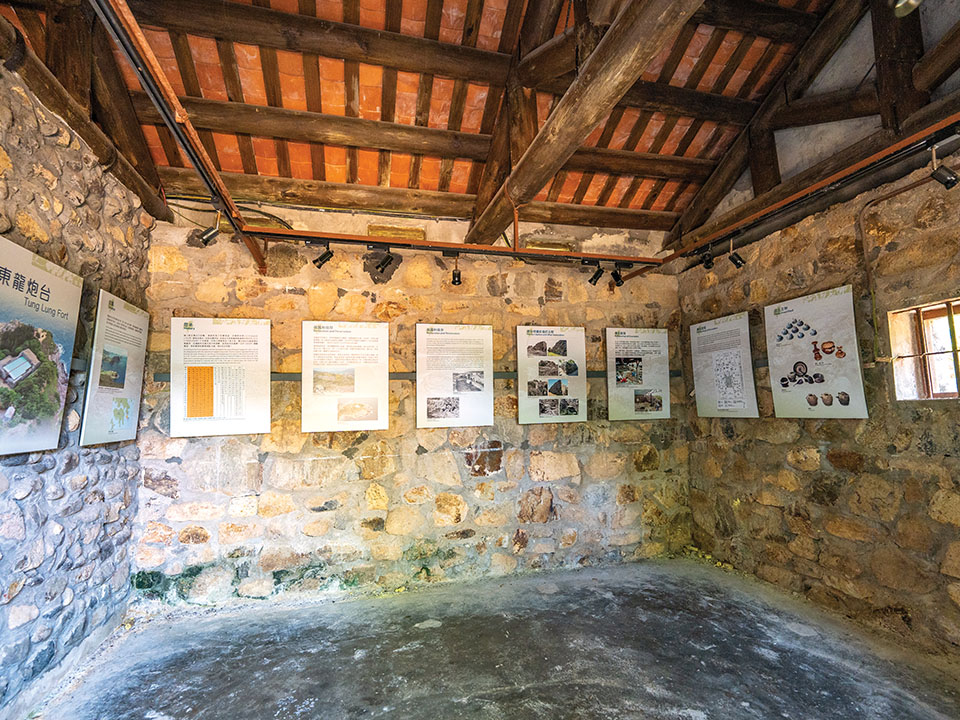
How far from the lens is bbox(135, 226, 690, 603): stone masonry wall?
116 inches

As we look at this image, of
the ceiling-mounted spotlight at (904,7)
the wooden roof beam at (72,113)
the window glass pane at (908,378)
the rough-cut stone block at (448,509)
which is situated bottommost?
the rough-cut stone block at (448,509)

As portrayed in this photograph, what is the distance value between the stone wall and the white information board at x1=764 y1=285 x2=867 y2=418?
411 cm

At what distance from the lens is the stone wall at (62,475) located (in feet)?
6.13

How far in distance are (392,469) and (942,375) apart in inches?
127

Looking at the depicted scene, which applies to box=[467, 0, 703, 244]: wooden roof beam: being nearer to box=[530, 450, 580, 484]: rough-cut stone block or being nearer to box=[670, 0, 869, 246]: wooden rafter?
box=[670, 0, 869, 246]: wooden rafter

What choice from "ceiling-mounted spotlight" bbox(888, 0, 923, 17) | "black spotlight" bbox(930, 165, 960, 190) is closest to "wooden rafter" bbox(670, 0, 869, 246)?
"black spotlight" bbox(930, 165, 960, 190)

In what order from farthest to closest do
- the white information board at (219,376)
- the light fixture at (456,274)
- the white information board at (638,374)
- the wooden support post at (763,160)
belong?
the white information board at (638,374) → the light fixture at (456,274) → the wooden support post at (763,160) → the white information board at (219,376)

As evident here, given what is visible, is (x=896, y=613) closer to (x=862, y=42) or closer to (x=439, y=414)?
(x=439, y=414)

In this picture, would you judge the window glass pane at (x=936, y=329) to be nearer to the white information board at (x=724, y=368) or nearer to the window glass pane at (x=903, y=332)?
the window glass pane at (x=903, y=332)

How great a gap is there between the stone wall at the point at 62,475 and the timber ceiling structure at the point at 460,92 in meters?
0.37

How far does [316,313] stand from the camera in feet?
10.6

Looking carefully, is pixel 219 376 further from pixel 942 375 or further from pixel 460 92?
pixel 942 375

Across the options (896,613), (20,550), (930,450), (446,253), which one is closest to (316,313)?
(446,253)

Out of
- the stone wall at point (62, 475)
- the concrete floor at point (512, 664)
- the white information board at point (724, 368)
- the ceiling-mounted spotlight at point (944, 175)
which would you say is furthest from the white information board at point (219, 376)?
the ceiling-mounted spotlight at point (944, 175)
